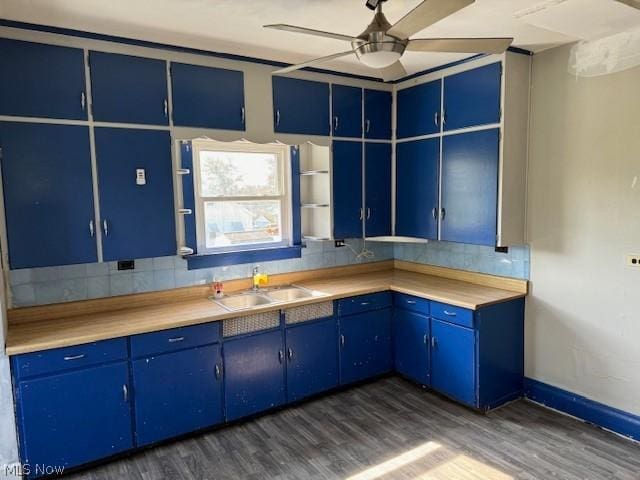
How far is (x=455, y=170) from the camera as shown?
3418mm

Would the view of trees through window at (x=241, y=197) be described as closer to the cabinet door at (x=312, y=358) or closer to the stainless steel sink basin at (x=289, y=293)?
the stainless steel sink basin at (x=289, y=293)

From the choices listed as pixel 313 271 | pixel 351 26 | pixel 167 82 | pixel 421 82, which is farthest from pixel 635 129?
pixel 167 82

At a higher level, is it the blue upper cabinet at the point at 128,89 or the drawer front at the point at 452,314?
the blue upper cabinet at the point at 128,89

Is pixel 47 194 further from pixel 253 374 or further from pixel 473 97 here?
pixel 473 97

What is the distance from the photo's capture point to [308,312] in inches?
128

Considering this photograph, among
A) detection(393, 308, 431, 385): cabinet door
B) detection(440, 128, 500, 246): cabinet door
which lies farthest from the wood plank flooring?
detection(440, 128, 500, 246): cabinet door

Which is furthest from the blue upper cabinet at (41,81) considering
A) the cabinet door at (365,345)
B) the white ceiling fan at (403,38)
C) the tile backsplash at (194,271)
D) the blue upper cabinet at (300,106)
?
the cabinet door at (365,345)

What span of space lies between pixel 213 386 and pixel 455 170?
238 centimetres

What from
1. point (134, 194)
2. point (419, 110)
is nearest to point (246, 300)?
point (134, 194)

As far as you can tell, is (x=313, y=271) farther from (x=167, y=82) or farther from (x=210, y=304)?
(x=167, y=82)

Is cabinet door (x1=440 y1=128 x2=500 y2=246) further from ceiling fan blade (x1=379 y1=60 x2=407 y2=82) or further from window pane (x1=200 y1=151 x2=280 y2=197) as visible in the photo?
window pane (x1=200 y1=151 x2=280 y2=197)

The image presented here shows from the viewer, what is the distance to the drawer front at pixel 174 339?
8.57 ft

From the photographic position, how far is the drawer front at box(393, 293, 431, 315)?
11.1ft

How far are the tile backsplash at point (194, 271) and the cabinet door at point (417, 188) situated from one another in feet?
1.12
